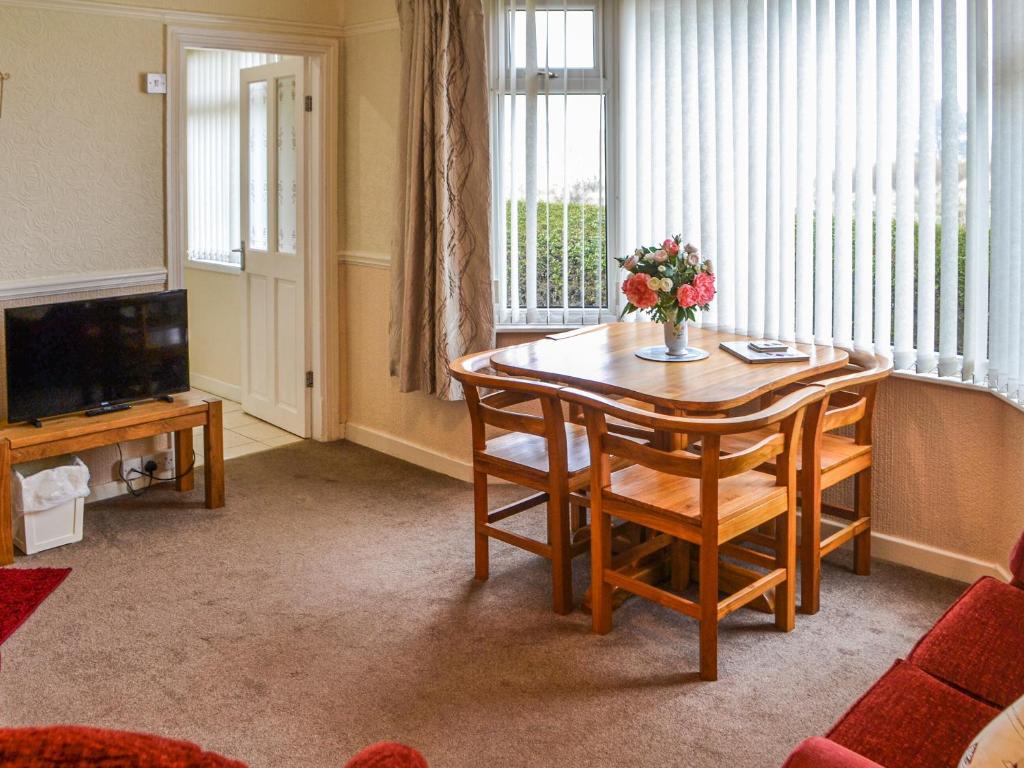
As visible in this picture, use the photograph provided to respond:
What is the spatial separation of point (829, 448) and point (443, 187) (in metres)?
1.99

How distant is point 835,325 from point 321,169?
8.88 ft

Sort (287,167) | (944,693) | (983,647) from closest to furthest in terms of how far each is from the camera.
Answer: (944,693)
(983,647)
(287,167)

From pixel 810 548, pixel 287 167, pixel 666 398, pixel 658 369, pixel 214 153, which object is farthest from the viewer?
pixel 214 153

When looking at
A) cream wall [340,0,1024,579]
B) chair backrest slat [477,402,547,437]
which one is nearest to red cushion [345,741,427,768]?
chair backrest slat [477,402,547,437]

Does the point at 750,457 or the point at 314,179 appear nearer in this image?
the point at 750,457

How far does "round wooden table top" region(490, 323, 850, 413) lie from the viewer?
3.21 m

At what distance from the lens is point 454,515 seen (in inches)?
177

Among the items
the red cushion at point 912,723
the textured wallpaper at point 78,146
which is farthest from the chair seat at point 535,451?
the textured wallpaper at point 78,146

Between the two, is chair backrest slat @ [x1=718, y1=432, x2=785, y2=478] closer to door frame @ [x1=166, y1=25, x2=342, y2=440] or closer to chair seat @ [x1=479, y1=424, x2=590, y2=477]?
chair seat @ [x1=479, y1=424, x2=590, y2=477]

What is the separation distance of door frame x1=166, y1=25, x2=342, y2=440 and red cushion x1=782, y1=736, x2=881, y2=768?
3824 mm

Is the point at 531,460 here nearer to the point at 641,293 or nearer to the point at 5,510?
the point at 641,293

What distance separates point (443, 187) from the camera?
183 inches

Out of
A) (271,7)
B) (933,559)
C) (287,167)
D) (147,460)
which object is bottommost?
(933,559)

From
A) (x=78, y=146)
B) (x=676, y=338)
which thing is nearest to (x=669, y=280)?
(x=676, y=338)
